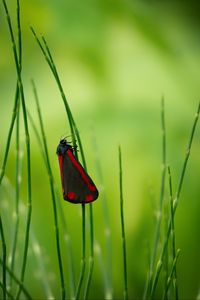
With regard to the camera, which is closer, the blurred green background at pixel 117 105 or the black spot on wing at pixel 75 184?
the black spot on wing at pixel 75 184

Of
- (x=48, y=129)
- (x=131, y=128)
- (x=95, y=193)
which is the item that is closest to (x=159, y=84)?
(x=131, y=128)

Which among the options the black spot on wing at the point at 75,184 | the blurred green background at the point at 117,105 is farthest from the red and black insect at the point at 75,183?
the blurred green background at the point at 117,105

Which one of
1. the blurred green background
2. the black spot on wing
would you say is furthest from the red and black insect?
the blurred green background

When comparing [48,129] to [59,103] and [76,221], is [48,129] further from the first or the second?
[76,221]

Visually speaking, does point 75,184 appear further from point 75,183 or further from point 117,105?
point 117,105

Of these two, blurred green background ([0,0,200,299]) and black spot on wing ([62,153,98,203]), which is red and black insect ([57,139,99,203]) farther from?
blurred green background ([0,0,200,299])

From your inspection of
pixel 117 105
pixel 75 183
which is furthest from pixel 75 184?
pixel 117 105

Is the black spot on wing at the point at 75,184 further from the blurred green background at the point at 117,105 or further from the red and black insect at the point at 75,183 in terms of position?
the blurred green background at the point at 117,105
